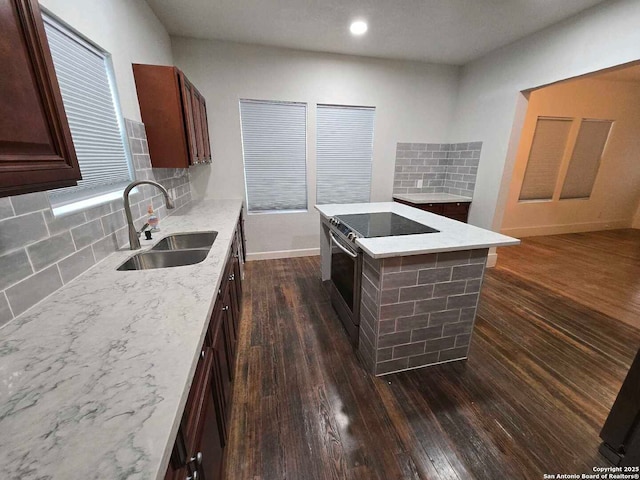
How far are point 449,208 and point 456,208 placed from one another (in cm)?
11

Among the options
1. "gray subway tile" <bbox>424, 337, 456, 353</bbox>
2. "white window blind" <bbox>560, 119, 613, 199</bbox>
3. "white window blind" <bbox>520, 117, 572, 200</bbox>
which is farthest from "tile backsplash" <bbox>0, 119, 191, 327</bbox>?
"white window blind" <bbox>560, 119, 613, 199</bbox>

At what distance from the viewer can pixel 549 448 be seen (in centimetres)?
129

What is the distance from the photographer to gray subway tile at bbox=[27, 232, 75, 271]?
3.19ft

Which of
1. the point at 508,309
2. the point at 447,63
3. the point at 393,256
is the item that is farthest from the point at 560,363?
the point at 447,63

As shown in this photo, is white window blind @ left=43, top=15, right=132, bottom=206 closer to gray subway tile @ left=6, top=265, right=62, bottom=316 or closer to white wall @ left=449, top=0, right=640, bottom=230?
gray subway tile @ left=6, top=265, right=62, bottom=316

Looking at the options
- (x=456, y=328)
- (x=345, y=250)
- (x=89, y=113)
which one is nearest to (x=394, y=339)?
(x=456, y=328)

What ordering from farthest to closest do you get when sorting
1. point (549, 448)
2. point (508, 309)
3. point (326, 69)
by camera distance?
point (326, 69)
point (508, 309)
point (549, 448)

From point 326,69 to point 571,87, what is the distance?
13.2 feet

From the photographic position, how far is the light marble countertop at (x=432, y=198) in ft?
11.0

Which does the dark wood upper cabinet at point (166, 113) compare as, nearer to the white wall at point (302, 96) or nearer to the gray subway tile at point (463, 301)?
the white wall at point (302, 96)

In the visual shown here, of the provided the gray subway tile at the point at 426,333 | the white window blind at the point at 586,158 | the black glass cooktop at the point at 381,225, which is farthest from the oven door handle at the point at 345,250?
the white window blind at the point at 586,158

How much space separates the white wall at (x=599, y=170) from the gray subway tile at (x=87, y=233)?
17.9ft

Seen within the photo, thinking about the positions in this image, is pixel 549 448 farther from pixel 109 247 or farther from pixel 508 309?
pixel 109 247

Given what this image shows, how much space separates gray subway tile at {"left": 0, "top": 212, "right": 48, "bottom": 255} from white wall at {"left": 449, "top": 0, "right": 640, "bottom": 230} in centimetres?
381
